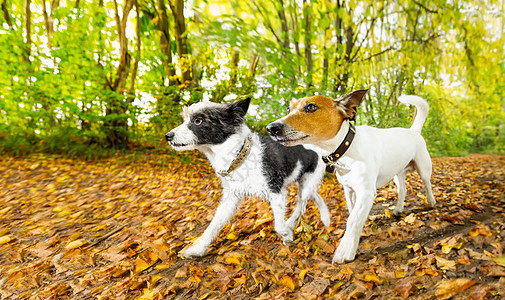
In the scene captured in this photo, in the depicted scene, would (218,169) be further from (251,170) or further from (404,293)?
(404,293)

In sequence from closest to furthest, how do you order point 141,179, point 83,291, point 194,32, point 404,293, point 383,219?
point 404,293 < point 83,291 < point 383,219 < point 194,32 < point 141,179

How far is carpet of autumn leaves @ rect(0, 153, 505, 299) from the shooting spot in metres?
1.89

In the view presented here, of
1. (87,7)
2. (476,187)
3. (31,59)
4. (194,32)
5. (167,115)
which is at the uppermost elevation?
(87,7)

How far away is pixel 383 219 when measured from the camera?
9.94ft

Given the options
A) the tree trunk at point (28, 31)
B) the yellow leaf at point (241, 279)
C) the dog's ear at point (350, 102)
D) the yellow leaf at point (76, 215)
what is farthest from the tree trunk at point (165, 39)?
the yellow leaf at point (241, 279)

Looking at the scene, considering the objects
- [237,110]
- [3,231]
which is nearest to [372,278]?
[237,110]

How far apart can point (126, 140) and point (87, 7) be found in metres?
3.39

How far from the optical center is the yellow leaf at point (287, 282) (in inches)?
76.6

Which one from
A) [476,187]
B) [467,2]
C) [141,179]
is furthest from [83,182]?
[467,2]

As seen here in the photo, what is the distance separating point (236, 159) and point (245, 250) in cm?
102

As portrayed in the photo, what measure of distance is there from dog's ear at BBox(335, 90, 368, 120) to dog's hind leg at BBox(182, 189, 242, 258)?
1.38 metres

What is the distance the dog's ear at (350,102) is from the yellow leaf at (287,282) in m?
1.47

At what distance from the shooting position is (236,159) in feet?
7.34

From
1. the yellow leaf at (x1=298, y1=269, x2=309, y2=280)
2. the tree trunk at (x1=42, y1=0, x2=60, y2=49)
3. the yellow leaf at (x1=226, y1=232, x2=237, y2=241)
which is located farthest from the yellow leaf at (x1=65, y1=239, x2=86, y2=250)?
the tree trunk at (x1=42, y1=0, x2=60, y2=49)
